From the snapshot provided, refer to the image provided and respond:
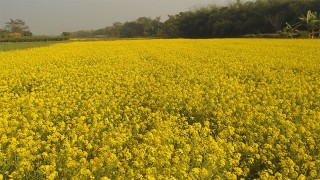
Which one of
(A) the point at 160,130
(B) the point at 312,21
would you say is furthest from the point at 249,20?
(A) the point at 160,130

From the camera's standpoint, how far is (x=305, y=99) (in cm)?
906

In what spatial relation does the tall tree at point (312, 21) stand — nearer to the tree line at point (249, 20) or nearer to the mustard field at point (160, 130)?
the tree line at point (249, 20)

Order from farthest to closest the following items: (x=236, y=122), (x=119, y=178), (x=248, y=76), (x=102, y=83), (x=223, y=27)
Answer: (x=223, y=27) → (x=248, y=76) → (x=102, y=83) → (x=236, y=122) → (x=119, y=178)

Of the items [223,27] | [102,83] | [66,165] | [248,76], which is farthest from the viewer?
[223,27]

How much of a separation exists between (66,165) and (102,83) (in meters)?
6.55

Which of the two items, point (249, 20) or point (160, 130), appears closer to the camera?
point (160, 130)

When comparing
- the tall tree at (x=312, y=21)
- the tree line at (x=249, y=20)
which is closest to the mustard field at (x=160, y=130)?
the tall tree at (x=312, y=21)

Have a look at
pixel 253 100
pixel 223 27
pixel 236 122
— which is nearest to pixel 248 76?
pixel 253 100

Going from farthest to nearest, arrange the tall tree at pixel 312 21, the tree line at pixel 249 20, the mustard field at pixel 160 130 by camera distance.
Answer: the tree line at pixel 249 20
the tall tree at pixel 312 21
the mustard field at pixel 160 130

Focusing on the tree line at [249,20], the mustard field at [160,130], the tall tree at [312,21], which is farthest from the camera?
the tree line at [249,20]

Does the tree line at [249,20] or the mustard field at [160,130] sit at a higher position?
the tree line at [249,20]

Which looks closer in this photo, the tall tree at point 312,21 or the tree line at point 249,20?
the tall tree at point 312,21

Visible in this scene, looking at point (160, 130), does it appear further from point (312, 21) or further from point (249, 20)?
point (249, 20)

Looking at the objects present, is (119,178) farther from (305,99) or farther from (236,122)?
(305,99)
